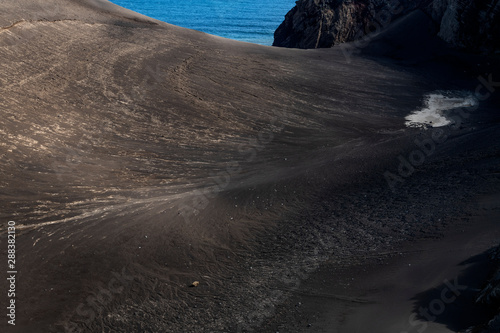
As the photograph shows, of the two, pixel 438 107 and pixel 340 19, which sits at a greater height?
pixel 340 19

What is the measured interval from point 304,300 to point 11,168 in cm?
687

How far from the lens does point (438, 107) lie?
17328 mm

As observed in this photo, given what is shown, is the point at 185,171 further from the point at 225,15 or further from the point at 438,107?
the point at 225,15

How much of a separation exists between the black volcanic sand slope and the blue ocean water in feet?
109

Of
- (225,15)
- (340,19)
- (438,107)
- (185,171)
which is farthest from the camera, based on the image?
(225,15)

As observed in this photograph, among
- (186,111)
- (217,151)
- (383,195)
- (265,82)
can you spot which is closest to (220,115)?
(186,111)

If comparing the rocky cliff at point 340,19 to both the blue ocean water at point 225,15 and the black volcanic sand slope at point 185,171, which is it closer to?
the black volcanic sand slope at point 185,171

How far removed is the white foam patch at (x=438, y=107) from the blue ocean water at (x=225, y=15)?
31975mm

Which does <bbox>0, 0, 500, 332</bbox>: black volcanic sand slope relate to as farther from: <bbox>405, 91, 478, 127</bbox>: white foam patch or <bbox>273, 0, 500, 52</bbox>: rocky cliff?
<bbox>273, 0, 500, 52</bbox>: rocky cliff

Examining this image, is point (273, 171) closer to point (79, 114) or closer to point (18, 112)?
point (79, 114)

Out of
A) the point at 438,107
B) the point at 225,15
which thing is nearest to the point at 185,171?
the point at 438,107

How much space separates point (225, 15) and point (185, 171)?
181ft

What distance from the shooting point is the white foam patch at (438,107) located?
15.8m

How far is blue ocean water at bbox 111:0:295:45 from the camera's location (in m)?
54.1
